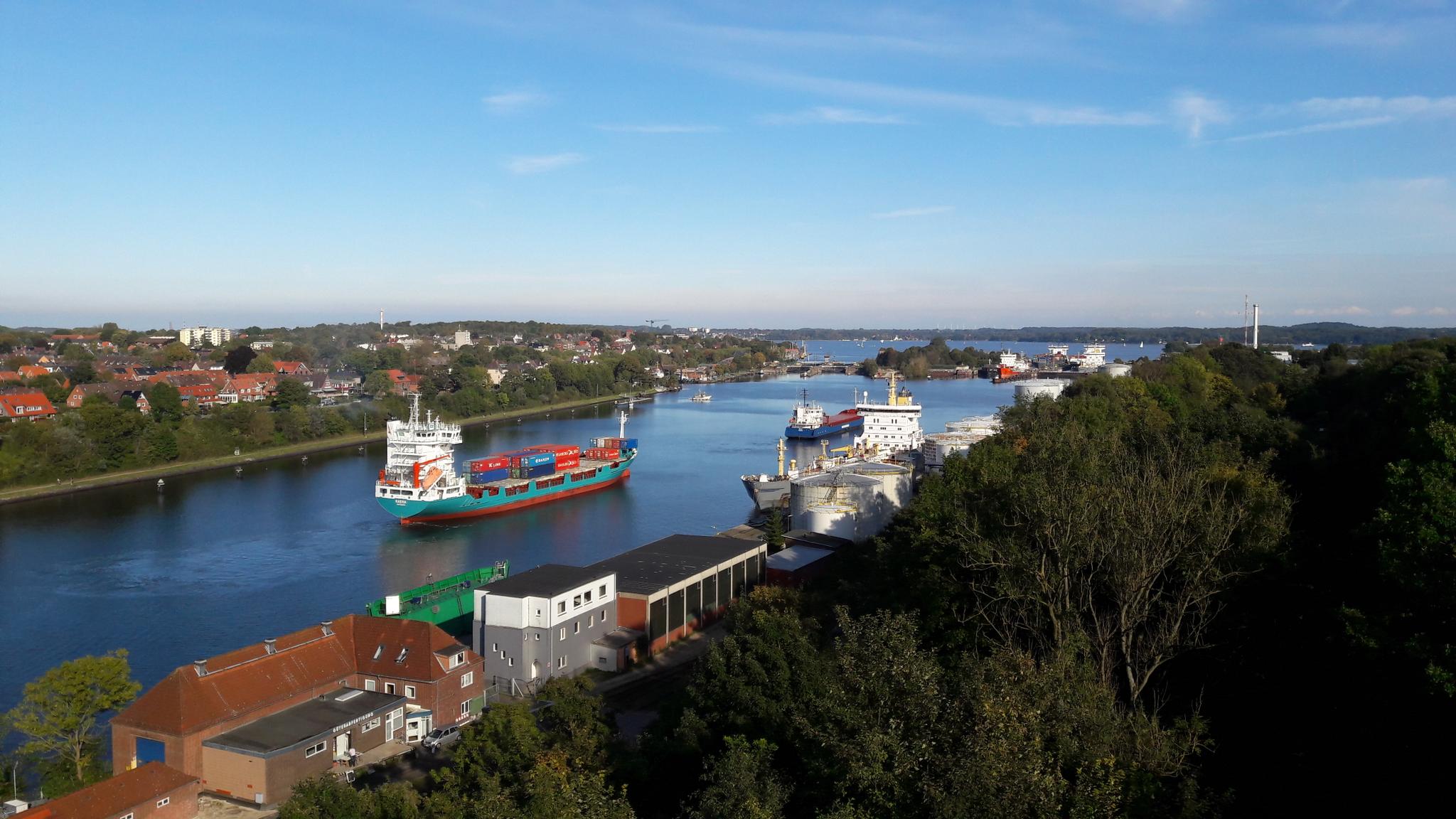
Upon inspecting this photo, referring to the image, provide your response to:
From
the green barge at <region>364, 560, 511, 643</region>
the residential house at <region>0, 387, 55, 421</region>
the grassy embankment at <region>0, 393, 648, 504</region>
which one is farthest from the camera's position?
the residential house at <region>0, 387, 55, 421</region>

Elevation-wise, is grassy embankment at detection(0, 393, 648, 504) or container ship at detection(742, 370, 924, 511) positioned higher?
container ship at detection(742, 370, 924, 511)

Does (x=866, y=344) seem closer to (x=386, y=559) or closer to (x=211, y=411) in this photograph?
(x=211, y=411)

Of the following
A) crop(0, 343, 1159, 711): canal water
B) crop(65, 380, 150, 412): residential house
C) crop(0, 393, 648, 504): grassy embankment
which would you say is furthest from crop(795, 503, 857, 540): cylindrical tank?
crop(65, 380, 150, 412): residential house

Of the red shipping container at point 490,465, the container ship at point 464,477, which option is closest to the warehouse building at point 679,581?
the container ship at point 464,477

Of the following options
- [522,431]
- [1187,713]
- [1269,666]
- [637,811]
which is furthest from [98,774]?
[522,431]

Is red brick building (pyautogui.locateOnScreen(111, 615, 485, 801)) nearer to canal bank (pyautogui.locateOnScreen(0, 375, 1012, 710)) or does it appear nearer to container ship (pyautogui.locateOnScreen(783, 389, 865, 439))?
canal bank (pyautogui.locateOnScreen(0, 375, 1012, 710))
